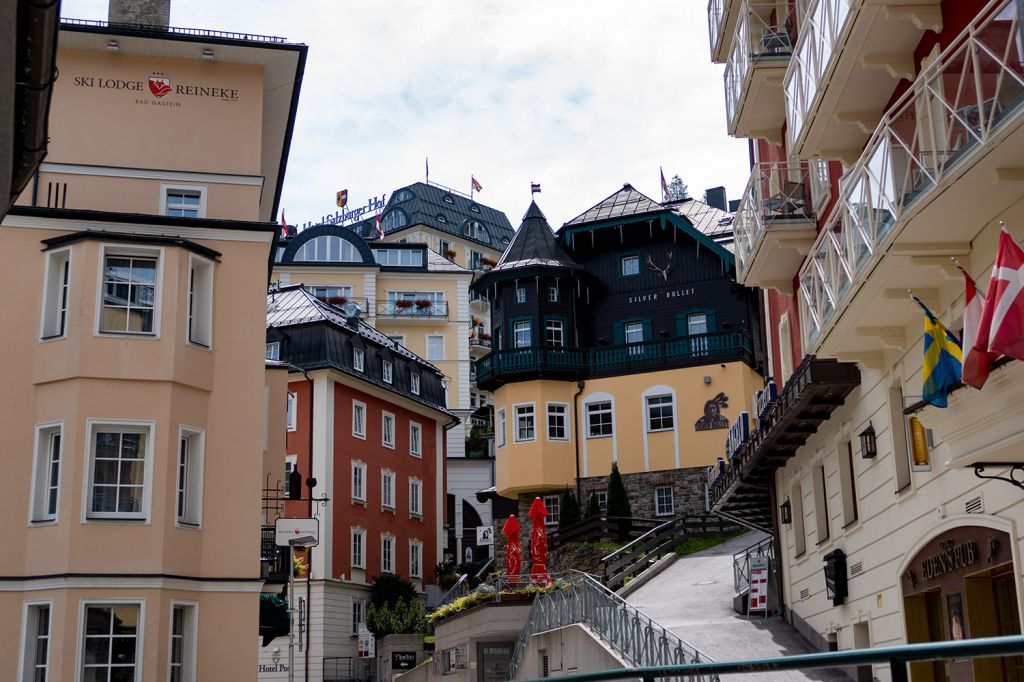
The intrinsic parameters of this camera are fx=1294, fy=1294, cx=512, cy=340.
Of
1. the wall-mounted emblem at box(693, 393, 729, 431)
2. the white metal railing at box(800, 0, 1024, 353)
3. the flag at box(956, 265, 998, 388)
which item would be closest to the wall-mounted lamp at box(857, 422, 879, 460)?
the white metal railing at box(800, 0, 1024, 353)

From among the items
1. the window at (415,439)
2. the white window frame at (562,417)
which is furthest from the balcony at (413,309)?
the white window frame at (562,417)

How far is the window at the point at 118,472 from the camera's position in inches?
912

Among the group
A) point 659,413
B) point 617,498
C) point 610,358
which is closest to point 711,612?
point 617,498

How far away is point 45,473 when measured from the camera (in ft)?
77.9

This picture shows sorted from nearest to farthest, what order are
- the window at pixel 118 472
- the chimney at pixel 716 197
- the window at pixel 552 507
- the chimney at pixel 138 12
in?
the window at pixel 118 472 < the chimney at pixel 138 12 < the window at pixel 552 507 < the chimney at pixel 716 197

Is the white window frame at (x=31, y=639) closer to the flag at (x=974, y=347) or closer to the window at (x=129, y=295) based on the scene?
the window at (x=129, y=295)

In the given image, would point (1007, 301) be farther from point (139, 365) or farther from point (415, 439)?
point (415, 439)

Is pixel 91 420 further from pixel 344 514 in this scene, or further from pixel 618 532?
pixel 344 514

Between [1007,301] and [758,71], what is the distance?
41.3ft

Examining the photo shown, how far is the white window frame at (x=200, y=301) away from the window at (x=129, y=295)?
2.65 feet

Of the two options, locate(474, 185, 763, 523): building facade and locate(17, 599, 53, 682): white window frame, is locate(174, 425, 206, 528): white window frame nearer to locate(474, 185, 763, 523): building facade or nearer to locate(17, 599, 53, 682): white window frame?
locate(17, 599, 53, 682): white window frame

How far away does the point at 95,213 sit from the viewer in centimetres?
2523

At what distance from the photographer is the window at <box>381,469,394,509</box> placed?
55.8m

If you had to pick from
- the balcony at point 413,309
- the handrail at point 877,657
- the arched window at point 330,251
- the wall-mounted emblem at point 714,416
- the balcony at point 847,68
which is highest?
the arched window at point 330,251
